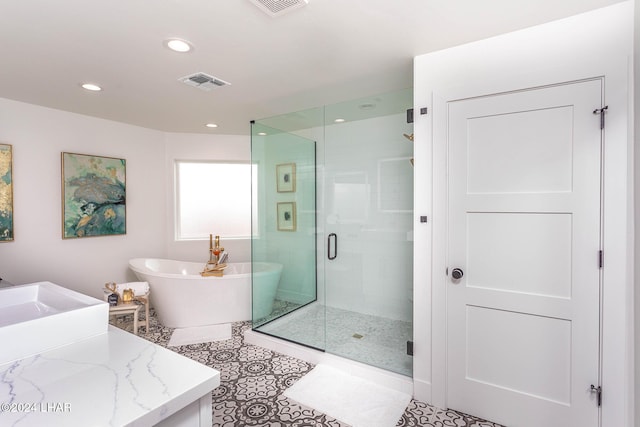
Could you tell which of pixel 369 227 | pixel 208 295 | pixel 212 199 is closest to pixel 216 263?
pixel 208 295

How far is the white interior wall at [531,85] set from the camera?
1.65 meters

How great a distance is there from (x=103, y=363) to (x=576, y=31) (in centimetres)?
267

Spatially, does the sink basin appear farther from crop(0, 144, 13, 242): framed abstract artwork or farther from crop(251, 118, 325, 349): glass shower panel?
crop(251, 118, 325, 349): glass shower panel

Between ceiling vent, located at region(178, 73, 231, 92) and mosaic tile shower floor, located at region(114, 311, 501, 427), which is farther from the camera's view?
ceiling vent, located at region(178, 73, 231, 92)

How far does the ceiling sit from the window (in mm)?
1607

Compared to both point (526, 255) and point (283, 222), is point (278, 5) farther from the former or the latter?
point (283, 222)

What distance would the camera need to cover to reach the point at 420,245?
86.7 inches

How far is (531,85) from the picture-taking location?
6.05 ft

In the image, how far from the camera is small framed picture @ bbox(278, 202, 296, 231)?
360 centimetres

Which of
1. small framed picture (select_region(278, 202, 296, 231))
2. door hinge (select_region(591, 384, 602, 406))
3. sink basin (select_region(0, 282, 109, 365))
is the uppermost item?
small framed picture (select_region(278, 202, 296, 231))

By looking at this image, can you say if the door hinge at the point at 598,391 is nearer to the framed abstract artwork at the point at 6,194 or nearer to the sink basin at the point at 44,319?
the sink basin at the point at 44,319

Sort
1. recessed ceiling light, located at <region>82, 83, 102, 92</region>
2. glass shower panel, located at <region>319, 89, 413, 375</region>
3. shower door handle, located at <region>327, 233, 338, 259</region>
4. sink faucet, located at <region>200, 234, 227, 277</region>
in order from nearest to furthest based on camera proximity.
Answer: recessed ceiling light, located at <region>82, 83, 102, 92</region>, glass shower panel, located at <region>319, 89, 413, 375</region>, shower door handle, located at <region>327, 233, 338, 259</region>, sink faucet, located at <region>200, 234, 227, 277</region>

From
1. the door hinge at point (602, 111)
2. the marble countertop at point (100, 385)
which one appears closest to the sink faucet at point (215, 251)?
the marble countertop at point (100, 385)

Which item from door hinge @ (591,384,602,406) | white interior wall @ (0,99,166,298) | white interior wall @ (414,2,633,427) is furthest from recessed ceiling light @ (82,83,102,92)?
door hinge @ (591,384,602,406)
